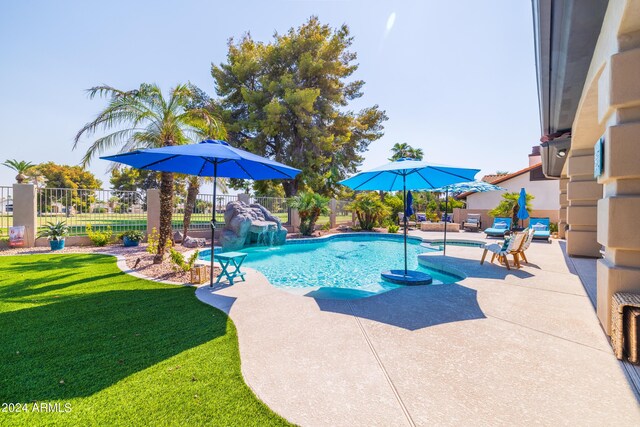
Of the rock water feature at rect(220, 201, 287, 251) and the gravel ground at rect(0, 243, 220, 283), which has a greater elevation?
the rock water feature at rect(220, 201, 287, 251)

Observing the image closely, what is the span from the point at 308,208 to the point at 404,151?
2547 centimetres

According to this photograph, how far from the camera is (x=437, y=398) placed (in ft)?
7.41

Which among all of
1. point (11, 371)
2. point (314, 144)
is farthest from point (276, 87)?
point (11, 371)

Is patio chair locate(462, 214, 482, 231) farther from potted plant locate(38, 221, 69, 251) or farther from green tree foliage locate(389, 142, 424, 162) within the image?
potted plant locate(38, 221, 69, 251)

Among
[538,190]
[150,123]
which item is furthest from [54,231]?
[538,190]

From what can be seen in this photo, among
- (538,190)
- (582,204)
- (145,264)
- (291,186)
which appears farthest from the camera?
(538,190)

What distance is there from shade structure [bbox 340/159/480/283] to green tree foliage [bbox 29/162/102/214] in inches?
454

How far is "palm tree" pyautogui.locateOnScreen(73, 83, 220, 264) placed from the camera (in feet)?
26.9

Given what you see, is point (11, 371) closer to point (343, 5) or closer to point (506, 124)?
point (343, 5)

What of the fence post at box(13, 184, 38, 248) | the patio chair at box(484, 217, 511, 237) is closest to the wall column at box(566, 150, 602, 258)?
the patio chair at box(484, 217, 511, 237)

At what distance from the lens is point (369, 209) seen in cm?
1895

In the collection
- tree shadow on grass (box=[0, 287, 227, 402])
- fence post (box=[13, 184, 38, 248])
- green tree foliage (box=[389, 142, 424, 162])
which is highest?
green tree foliage (box=[389, 142, 424, 162])

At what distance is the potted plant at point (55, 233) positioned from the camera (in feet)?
33.4

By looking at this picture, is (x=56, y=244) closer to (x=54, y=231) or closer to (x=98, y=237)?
(x=54, y=231)
